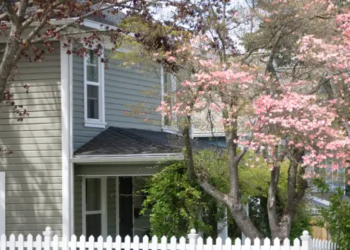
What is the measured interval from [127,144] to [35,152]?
6.37ft

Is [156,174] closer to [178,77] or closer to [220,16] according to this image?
[178,77]

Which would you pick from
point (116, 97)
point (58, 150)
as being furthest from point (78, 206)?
point (116, 97)

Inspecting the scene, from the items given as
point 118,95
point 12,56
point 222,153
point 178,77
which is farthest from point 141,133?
point 12,56

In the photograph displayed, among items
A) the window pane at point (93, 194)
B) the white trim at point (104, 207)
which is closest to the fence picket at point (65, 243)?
the window pane at point (93, 194)

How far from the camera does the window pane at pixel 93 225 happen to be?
16345mm

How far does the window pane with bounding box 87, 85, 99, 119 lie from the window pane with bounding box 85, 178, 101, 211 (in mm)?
1507

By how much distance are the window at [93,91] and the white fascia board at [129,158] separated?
106cm

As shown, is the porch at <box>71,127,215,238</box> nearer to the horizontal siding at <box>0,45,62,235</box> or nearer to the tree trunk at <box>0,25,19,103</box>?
the horizontal siding at <box>0,45,62,235</box>

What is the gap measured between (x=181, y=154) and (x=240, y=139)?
2.22 m

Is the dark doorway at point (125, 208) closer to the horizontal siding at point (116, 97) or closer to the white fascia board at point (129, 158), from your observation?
the horizontal siding at point (116, 97)

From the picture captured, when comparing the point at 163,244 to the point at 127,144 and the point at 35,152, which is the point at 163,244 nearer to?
the point at 127,144

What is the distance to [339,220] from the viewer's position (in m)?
13.1

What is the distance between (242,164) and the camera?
1505 cm

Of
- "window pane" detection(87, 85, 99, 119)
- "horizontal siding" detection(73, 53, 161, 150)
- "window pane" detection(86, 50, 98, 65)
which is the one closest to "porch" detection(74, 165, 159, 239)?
"horizontal siding" detection(73, 53, 161, 150)
